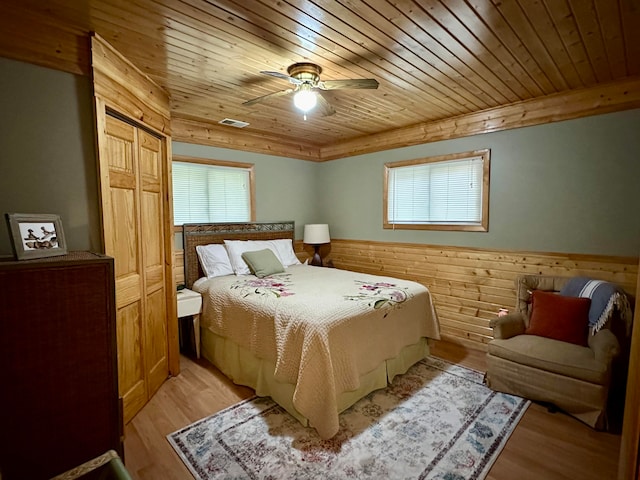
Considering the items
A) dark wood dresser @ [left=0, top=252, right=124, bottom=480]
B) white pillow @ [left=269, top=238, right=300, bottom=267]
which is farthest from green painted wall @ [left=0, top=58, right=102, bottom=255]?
white pillow @ [left=269, top=238, right=300, bottom=267]

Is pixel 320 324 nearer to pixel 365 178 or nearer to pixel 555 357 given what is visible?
pixel 555 357

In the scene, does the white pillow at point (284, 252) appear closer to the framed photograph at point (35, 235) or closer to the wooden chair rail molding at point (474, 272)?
the wooden chair rail molding at point (474, 272)

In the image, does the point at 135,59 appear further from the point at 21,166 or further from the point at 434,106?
the point at 434,106

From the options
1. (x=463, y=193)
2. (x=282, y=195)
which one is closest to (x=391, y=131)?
(x=463, y=193)

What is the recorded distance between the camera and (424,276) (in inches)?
156

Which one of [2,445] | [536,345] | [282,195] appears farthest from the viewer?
[282,195]

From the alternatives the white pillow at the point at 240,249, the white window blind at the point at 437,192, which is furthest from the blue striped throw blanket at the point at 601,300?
the white pillow at the point at 240,249

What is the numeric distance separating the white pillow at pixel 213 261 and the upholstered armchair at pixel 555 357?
275cm

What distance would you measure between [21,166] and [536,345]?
3.59 meters

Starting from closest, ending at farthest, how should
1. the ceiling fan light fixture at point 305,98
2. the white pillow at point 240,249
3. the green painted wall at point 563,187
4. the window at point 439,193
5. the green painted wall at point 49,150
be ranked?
the green painted wall at point 49,150, the ceiling fan light fixture at point 305,98, the green painted wall at point 563,187, the window at point 439,193, the white pillow at point 240,249

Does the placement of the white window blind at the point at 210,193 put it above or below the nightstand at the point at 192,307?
above

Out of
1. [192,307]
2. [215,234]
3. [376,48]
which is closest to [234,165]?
[215,234]

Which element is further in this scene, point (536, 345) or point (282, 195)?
point (282, 195)

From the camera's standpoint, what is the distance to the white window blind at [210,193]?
12.3 feet
